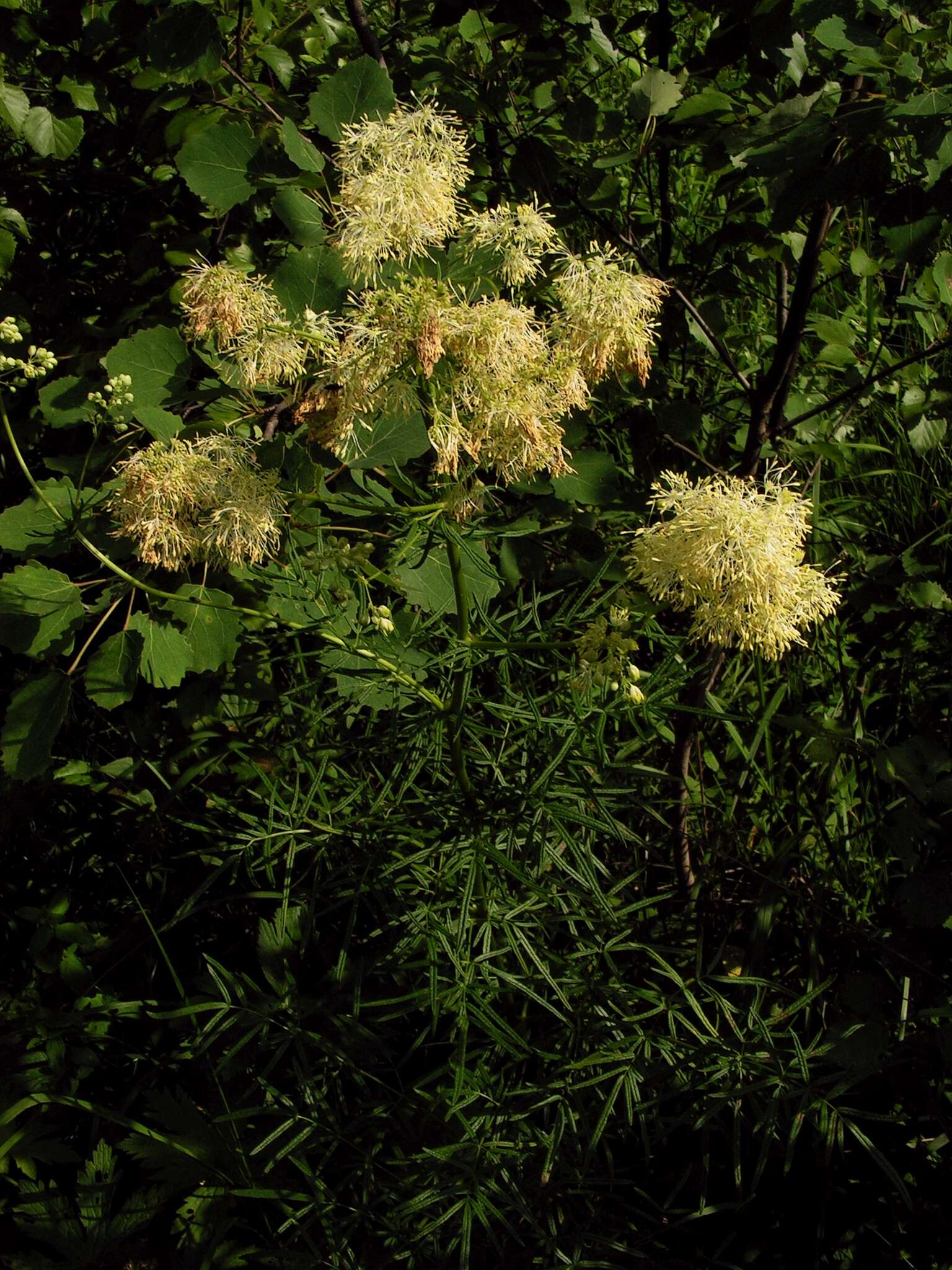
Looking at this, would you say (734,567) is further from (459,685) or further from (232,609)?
(232,609)

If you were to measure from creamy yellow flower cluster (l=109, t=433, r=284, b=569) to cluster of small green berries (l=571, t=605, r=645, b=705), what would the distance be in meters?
0.46

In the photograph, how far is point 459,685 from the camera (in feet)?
5.55

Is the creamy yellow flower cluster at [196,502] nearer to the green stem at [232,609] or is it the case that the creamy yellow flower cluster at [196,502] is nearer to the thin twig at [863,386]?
the green stem at [232,609]

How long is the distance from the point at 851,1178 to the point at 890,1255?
150 mm

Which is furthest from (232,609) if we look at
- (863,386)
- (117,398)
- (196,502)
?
(863,386)

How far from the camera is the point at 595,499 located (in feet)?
6.31

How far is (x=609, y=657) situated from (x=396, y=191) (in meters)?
0.65

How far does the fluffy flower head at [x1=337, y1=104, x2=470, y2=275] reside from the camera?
53.8 inches

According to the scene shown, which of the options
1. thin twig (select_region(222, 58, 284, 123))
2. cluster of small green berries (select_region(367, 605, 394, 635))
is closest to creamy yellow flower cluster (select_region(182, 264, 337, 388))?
cluster of small green berries (select_region(367, 605, 394, 635))

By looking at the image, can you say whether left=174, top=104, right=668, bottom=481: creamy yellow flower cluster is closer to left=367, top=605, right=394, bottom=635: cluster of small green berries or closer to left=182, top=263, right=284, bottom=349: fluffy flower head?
left=182, top=263, right=284, bottom=349: fluffy flower head

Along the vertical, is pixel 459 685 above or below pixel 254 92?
below

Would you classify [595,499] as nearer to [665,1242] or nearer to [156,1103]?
[156,1103]

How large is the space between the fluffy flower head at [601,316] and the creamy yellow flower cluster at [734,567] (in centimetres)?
18

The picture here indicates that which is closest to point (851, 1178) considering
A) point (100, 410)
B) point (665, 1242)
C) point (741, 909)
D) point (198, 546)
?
point (665, 1242)
